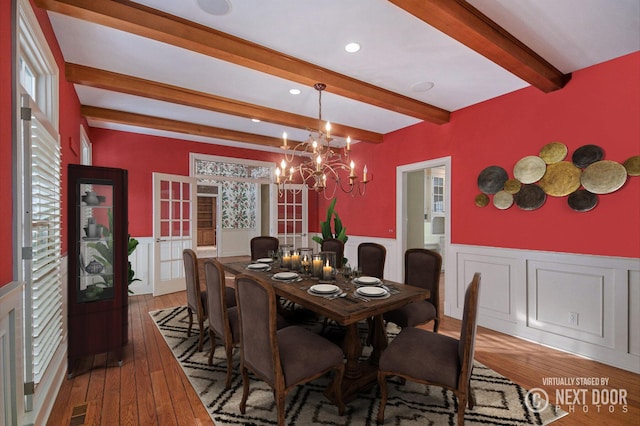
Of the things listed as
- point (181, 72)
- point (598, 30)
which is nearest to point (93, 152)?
point (181, 72)

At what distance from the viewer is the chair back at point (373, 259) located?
10.8 feet

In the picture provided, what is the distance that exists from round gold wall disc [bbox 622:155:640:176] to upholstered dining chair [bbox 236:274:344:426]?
9.29 feet

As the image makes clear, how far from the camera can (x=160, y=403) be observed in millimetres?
2062

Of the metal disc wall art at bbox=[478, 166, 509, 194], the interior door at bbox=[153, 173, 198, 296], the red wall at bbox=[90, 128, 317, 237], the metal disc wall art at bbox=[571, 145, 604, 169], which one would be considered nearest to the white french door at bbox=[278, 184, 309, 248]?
the interior door at bbox=[153, 173, 198, 296]

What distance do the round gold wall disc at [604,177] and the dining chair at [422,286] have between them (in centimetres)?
149

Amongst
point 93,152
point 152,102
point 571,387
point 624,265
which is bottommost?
point 571,387

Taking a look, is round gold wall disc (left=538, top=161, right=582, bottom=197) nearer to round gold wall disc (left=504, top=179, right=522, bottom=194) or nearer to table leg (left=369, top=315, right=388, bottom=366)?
round gold wall disc (left=504, top=179, right=522, bottom=194)

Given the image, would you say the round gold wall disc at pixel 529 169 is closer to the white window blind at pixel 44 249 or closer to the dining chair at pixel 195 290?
the dining chair at pixel 195 290

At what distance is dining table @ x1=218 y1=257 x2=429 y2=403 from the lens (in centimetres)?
185

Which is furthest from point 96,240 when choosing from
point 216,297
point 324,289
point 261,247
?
point 324,289

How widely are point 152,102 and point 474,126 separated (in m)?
3.95

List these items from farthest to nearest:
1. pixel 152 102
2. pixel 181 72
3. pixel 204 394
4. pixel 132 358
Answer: pixel 152 102, pixel 181 72, pixel 132 358, pixel 204 394

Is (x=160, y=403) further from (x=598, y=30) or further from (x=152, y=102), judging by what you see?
(x=598, y=30)

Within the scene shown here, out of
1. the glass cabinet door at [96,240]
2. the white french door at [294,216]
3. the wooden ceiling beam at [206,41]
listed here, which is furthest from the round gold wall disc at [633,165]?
the white french door at [294,216]
